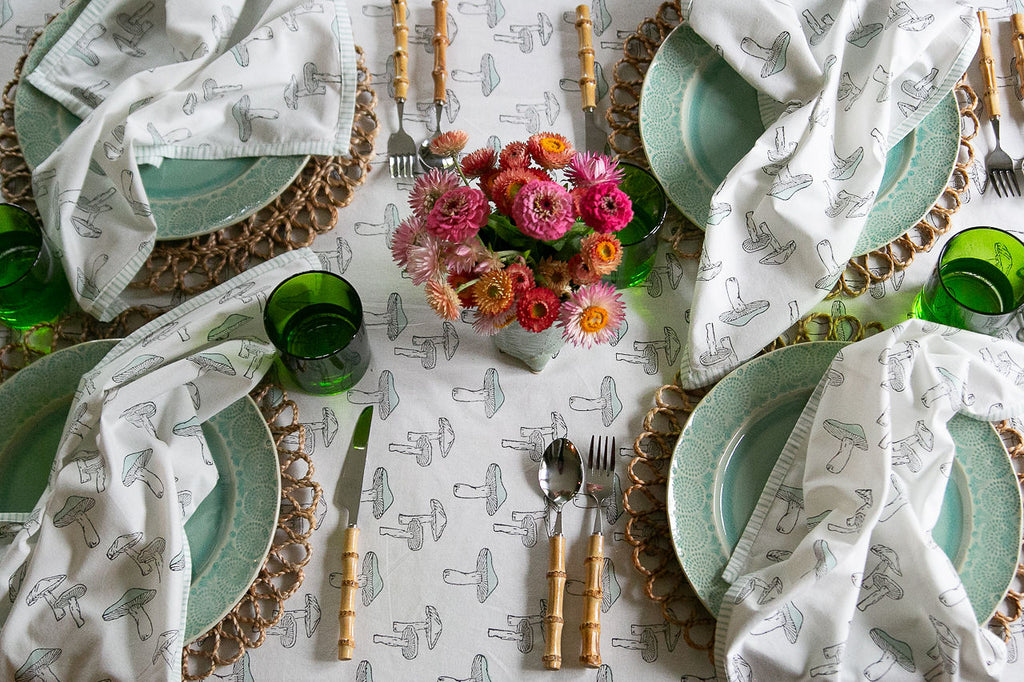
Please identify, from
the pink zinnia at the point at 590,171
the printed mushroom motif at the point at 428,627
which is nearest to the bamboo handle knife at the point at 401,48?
the pink zinnia at the point at 590,171

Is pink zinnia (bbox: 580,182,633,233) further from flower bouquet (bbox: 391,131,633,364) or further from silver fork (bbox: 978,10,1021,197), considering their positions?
silver fork (bbox: 978,10,1021,197)

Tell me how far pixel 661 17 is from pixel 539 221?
54 cm

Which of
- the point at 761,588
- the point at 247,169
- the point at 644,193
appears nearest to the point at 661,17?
the point at 644,193

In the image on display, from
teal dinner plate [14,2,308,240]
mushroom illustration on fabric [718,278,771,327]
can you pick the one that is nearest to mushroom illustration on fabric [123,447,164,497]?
teal dinner plate [14,2,308,240]

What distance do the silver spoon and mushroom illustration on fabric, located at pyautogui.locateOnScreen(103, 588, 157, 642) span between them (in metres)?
0.35

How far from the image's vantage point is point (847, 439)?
2.43ft

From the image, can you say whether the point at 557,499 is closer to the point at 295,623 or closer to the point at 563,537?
the point at 563,537

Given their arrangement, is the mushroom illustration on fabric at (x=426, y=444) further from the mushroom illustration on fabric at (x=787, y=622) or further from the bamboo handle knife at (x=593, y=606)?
the mushroom illustration on fabric at (x=787, y=622)

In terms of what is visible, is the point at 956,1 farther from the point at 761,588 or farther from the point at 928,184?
the point at 761,588

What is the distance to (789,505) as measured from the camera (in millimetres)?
754

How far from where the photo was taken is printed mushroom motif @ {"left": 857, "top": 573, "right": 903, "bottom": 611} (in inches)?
27.7

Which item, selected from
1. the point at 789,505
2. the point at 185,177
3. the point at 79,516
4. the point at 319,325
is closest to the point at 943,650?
the point at 789,505

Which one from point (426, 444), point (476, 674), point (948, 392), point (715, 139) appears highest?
point (715, 139)

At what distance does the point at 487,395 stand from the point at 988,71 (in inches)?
27.9
